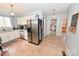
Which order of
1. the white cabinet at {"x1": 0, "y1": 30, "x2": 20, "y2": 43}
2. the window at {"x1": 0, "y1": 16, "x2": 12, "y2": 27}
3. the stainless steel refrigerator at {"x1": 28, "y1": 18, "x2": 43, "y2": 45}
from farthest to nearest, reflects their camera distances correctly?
the stainless steel refrigerator at {"x1": 28, "y1": 18, "x2": 43, "y2": 45} < the white cabinet at {"x1": 0, "y1": 30, "x2": 20, "y2": 43} < the window at {"x1": 0, "y1": 16, "x2": 12, "y2": 27}

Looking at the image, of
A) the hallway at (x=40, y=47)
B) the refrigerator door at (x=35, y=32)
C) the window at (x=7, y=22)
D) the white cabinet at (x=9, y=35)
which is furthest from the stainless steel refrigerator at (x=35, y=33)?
the window at (x=7, y=22)

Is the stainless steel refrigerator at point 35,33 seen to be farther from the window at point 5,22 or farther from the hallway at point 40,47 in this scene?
the window at point 5,22

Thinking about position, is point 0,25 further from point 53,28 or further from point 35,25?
point 53,28

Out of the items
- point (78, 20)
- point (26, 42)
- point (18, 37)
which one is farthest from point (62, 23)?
point (18, 37)

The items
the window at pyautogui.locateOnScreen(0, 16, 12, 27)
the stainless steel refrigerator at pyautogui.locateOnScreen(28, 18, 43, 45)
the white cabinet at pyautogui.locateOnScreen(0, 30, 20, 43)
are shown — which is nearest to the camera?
the window at pyautogui.locateOnScreen(0, 16, 12, 27)

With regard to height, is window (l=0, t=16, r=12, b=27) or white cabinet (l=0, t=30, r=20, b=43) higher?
window (l=0, t=16, r=12, b=27)

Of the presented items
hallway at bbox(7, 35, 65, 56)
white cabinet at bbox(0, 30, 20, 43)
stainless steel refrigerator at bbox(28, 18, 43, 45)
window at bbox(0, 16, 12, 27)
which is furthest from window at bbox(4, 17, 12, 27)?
stainless steel refrigerator at bbox(28, 18, 43, 45)

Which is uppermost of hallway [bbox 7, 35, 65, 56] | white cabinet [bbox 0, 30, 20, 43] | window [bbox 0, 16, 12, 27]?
window [bbox 0, 16, 12, 27]

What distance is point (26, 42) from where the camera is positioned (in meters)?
2.18

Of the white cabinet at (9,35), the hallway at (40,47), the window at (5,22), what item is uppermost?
the window at (5,22)

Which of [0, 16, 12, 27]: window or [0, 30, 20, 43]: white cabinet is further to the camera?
[0, 30, 20, 43]: white cabinet

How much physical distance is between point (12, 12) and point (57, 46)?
181 cm

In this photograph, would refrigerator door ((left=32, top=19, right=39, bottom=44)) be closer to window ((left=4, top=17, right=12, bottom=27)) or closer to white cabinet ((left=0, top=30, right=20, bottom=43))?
white cabinet ((left=0, top=30, right=20, bottom=43))

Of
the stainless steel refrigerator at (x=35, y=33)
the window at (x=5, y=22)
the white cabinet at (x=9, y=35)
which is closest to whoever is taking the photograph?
the window at (x=5, y=22)
